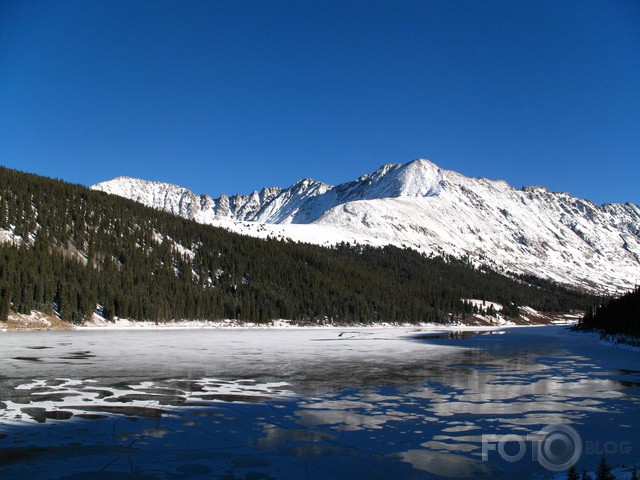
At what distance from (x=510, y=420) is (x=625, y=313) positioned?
250 feet

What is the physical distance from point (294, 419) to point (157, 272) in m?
115

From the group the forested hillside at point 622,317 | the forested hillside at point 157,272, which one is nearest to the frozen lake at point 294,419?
the forested hillside at point 622,317

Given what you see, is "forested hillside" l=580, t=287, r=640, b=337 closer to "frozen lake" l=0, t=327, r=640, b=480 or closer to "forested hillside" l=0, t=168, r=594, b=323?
"frozen lake" l=0, t=327, r=640, b=480

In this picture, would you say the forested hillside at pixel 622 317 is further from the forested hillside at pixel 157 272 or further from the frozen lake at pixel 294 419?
the forested hillside at pixel 157 272

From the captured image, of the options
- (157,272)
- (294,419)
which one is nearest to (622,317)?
(294,419)

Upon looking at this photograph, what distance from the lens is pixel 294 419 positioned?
17797 mm

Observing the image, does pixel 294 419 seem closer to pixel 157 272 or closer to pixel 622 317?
pixel 622 317

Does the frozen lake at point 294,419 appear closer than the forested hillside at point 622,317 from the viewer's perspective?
Yes

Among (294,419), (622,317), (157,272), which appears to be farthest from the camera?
(157,272)

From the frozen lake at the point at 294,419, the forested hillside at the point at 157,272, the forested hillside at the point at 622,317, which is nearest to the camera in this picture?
the frozen lake at the point at 294,419

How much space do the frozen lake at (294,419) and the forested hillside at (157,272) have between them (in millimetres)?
63850

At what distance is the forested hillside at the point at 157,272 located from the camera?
3627 inches

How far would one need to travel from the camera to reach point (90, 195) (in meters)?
149

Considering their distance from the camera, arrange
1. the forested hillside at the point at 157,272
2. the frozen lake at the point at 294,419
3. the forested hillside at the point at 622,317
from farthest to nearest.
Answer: the forested hillside at the point at 157,272 < the forested hillside at the point at 622,317 < the frozen lake at the point at 294,419
